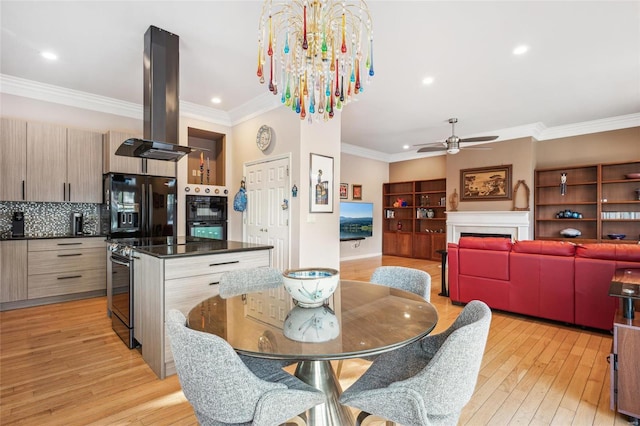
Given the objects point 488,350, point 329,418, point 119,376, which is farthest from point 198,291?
point 488,350

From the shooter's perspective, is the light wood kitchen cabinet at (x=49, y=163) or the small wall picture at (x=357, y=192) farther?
the small wall picture at (x=357, y=192)

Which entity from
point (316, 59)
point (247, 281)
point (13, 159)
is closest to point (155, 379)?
point (247, 281)

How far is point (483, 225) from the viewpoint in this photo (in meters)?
6.39

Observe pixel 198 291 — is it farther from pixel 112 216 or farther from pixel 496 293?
pixel 496 293

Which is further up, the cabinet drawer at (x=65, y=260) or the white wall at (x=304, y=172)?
the white wall at (x=304, y=172)

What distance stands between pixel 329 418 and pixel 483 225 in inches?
239

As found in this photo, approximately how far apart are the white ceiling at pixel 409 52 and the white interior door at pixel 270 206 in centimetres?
105

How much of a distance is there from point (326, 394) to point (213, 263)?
1404mm

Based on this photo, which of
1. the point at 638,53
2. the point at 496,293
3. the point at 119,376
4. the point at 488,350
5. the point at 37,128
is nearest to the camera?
the point at 119,376

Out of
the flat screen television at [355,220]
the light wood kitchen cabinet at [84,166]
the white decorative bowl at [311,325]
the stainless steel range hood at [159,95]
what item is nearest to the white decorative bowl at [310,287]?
the white decorative bowl at [311,325]

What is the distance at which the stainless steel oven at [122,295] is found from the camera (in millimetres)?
2639

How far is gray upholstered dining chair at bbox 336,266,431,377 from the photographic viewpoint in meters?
1.88

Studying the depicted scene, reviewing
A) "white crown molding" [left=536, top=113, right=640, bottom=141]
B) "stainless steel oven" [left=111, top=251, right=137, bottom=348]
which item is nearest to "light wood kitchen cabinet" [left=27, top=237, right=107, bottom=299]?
"stainless steel oven" [left=111, top=251, right=137, bottom=348]

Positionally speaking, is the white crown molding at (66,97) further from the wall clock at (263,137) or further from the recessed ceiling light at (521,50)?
→ the recessed ceiling light at (521,50)
